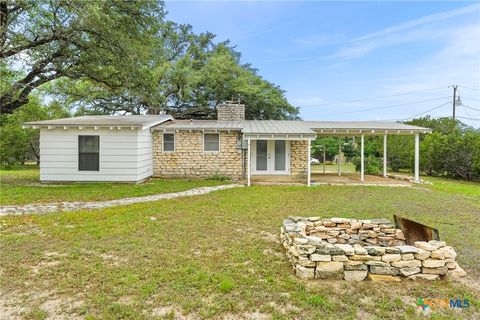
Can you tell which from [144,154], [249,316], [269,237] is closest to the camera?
[249,316]

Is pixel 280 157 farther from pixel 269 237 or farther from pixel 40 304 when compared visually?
pixel 40 304

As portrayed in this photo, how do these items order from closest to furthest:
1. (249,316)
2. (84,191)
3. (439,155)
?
(249,316) < (84,191) < (439,155)

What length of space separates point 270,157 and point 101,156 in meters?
7.40

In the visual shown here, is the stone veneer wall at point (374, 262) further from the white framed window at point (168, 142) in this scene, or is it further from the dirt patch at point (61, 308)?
the white framed window at point (168, 142)

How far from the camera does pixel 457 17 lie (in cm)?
1121

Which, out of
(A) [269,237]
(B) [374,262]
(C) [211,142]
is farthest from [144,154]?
(B) [374,262]

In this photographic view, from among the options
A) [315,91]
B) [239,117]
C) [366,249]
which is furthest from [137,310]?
[315,91]

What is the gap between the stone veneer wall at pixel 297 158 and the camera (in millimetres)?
13844

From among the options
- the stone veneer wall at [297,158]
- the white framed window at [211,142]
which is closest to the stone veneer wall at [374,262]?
the white framed window at [211,142]

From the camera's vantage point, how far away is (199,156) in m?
13.3

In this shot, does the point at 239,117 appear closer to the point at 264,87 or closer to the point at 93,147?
the point at 93,147

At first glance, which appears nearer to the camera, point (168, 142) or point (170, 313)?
point (170, 313)

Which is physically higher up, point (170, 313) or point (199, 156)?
point (199, 156)

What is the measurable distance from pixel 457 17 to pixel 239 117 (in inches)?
402
